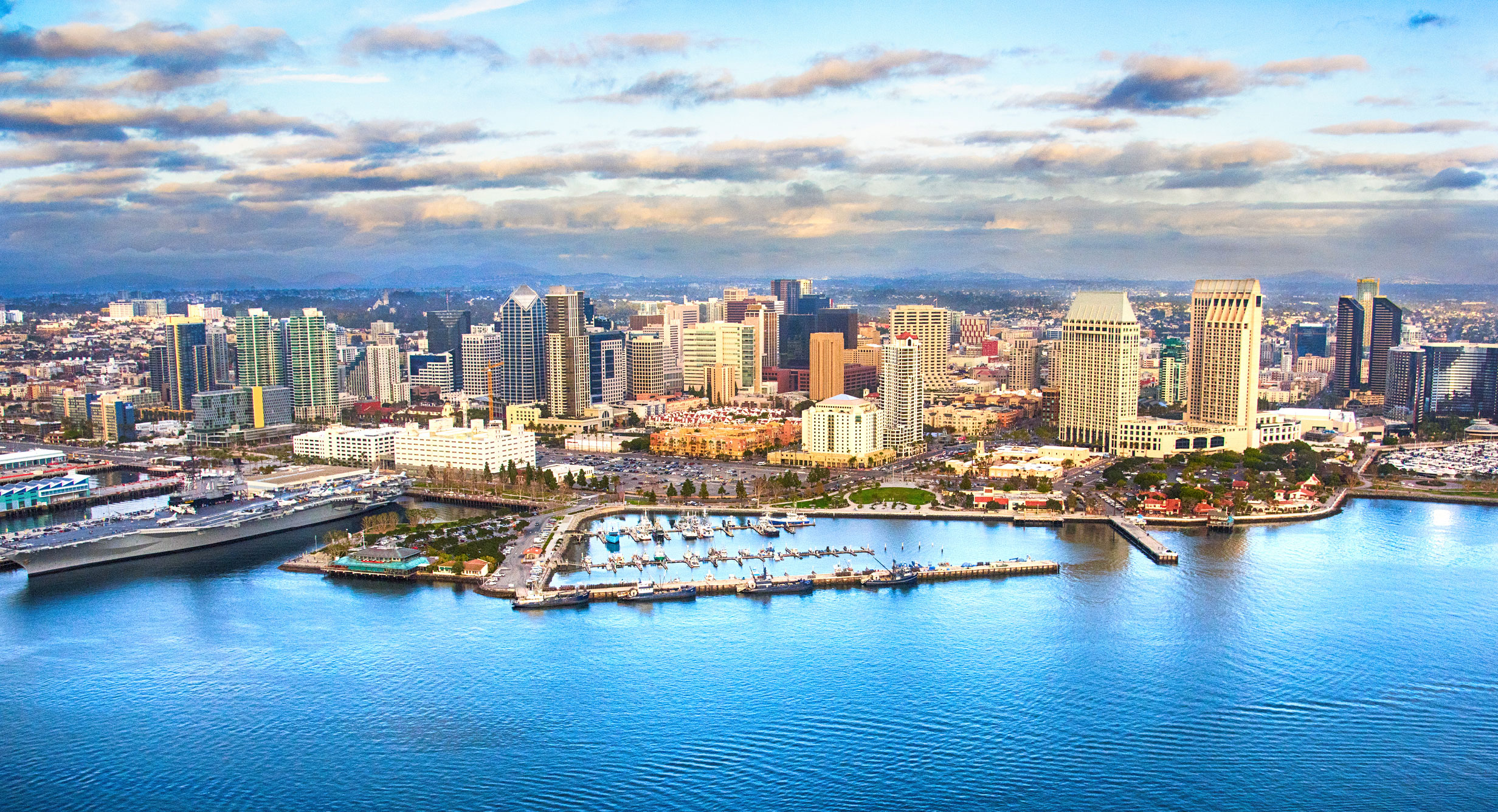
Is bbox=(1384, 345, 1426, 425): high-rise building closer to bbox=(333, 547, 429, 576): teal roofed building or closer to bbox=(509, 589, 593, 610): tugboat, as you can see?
bbox=(509, 589, 593, 610): tugboat

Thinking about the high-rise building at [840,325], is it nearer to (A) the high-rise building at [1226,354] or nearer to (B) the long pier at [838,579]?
(A) the high-rise building at [1226,354]

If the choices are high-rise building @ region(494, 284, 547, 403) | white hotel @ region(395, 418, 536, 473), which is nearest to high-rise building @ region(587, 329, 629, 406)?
high-rise building @ region(494, 284, 547, 403)

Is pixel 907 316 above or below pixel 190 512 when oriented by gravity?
above

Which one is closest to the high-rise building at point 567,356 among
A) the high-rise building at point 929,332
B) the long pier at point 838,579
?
the high-rise building at point 929,332

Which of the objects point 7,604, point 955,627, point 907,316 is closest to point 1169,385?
point 907,316

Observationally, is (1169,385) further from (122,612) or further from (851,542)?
(122,612)

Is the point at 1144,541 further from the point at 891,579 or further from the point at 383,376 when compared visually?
the point at 383,376
